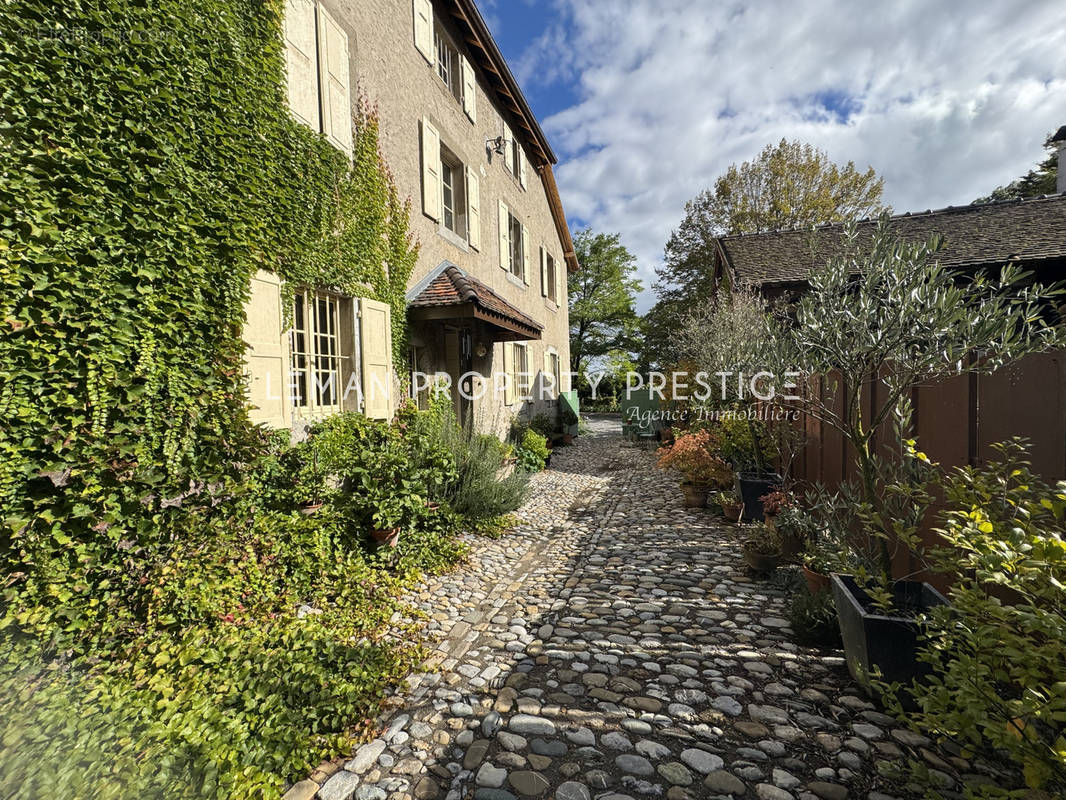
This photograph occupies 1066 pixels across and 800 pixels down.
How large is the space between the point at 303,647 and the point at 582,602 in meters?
2.03

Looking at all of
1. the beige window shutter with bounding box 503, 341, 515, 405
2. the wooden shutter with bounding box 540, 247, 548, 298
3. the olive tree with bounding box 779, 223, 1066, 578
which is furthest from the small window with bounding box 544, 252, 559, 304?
the olive tree with bounding box 779, 223, 1066, 578

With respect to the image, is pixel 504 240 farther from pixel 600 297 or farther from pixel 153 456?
pixel 600 297

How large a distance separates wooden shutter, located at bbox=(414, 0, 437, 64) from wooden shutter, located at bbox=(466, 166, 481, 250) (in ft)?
5.70

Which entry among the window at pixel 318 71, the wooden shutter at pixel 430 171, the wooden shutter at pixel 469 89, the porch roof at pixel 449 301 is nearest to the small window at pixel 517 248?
the wooden shutter at pixel 469 89

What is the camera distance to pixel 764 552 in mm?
3926

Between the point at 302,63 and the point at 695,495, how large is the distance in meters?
6.74

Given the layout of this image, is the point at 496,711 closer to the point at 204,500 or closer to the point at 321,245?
the point at 204,500

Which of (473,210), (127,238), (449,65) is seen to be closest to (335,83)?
(127,238)

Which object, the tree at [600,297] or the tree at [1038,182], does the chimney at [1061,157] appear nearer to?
the tree at [1038,182]

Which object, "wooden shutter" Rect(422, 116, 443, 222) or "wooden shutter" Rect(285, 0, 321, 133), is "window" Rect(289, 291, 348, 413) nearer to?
"wooden shutter" Rect(285, 0, 321, 133)

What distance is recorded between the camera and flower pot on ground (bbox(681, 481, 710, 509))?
20.4ft

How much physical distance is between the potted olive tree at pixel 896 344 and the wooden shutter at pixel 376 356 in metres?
4.33

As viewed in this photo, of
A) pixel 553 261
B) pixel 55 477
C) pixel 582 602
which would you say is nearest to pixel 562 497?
pixel 582 602

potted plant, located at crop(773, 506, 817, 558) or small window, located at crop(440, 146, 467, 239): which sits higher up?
small window, located at crop(440, 146, 467, 239)
